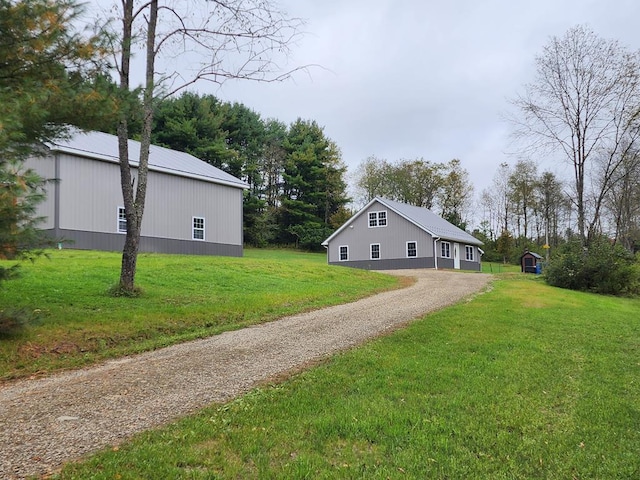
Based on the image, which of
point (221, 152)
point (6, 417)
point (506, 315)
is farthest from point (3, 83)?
point (221, 152)

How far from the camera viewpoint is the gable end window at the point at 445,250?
97.3 feet

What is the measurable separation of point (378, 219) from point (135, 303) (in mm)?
23766

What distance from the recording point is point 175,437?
334 cm

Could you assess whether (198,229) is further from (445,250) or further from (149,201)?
(445,250)

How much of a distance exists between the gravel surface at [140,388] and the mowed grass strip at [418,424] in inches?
12.6

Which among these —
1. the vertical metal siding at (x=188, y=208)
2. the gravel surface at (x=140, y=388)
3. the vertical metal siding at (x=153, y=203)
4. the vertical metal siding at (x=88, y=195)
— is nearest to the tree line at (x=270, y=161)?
the vertical metal siding at (x=188, y=208)

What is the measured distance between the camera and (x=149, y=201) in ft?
66.6

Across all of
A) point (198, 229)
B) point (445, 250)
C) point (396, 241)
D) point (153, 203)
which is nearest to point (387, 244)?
point (396, 241)

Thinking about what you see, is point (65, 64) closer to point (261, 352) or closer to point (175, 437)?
point (261, 352)

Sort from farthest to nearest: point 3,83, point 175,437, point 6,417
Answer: point 3,83 < point 6,417 < point 175,437

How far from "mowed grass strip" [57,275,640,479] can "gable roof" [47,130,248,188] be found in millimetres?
14996

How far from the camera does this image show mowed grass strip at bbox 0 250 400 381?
612 cm

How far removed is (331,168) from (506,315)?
3875cm

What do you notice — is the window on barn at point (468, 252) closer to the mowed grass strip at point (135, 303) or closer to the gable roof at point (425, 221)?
the gable roof at point (425, 221)
